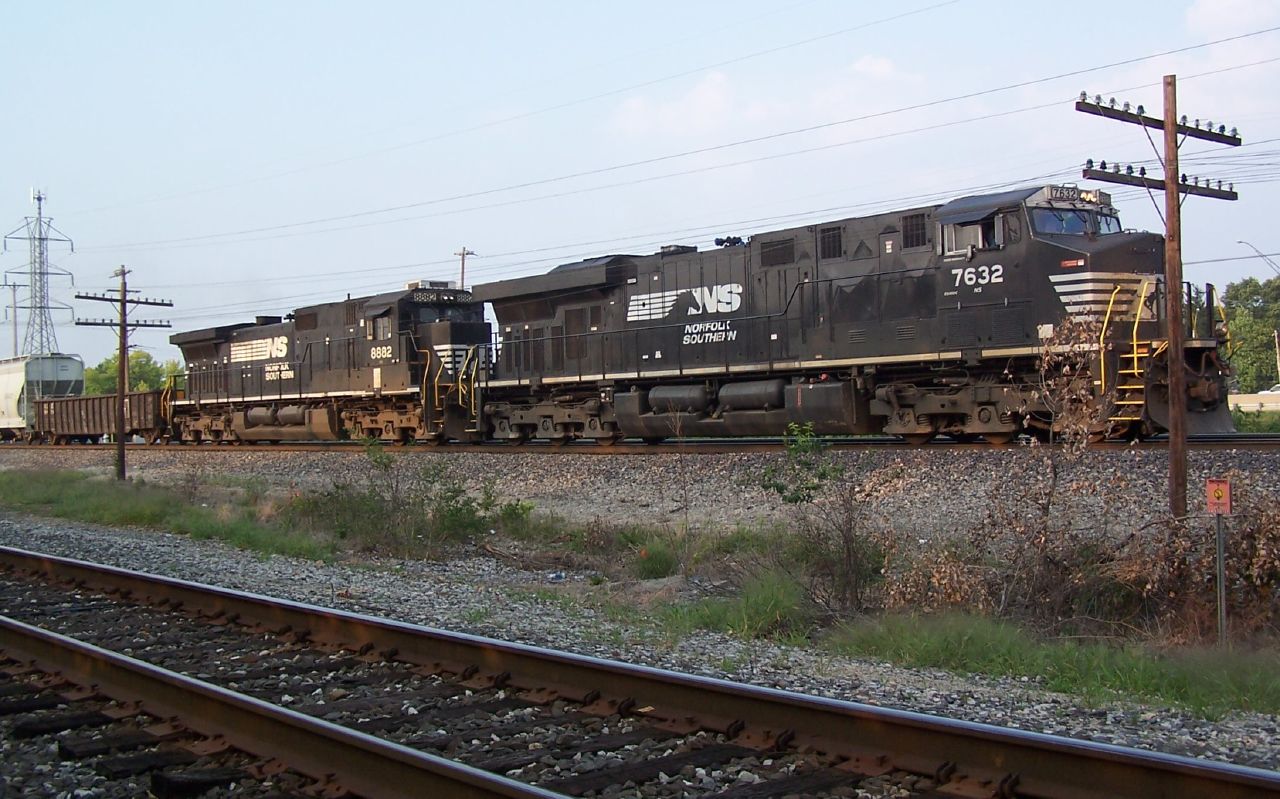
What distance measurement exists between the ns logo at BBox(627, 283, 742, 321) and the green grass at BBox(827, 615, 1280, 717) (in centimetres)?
1113

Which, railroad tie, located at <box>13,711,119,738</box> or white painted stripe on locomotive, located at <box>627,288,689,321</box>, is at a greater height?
white painted stripe on locomotive, located at <box>627,288,689,321</box>

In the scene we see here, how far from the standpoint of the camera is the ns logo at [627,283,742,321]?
18.2m

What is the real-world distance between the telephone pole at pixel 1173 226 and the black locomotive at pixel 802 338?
147 centimetres

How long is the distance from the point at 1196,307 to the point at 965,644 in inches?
396

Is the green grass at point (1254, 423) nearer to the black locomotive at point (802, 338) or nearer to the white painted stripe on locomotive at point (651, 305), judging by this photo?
the black locomotive at point (802, 338)

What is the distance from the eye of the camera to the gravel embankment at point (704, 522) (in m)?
5.25

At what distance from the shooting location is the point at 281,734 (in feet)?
15.0

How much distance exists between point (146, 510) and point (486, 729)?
40.9ft

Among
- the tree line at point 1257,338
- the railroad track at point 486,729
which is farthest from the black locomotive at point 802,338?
the tree line at point 1257,338

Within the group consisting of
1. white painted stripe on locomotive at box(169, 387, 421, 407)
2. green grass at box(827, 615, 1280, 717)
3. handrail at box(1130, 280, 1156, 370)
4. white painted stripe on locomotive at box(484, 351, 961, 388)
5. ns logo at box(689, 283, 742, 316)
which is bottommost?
green grass at box(827, 615, 1280, 717)

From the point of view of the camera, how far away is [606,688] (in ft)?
17.3

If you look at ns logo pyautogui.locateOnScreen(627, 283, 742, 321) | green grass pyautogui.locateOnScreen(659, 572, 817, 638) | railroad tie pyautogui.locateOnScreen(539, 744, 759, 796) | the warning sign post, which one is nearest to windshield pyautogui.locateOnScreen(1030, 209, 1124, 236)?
ns logo pyautogui.locateOnScreen(627, 283, 742, 321)

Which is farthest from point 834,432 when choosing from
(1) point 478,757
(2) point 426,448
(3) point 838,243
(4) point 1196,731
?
(1) point 478,757

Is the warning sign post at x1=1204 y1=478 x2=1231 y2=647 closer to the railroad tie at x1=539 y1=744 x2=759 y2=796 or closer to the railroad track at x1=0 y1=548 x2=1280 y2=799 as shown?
the railroad track at x1=0 y1=548 x2=1280 y2=799
